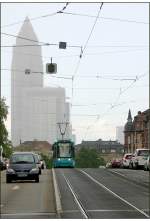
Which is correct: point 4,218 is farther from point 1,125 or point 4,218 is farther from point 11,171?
point 1,125

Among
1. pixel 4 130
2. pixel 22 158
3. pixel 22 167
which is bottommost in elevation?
pixel 22 167

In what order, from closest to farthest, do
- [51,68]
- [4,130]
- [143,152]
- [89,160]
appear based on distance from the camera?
[51,68] → [143,152] → [4,130] → [89,160]

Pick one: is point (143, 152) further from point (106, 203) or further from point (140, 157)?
point (106, 203)

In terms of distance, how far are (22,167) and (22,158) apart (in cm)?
56

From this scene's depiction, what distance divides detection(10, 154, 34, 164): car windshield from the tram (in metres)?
24.0

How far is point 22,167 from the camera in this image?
35656 mm

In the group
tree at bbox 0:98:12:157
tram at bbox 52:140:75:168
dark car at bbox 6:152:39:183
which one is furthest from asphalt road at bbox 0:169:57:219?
tree at bbox 0:98:12:157

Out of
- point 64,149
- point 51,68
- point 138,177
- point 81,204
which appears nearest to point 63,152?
point 64,149

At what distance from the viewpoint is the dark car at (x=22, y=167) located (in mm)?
35656

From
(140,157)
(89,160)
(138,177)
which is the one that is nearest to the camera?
(138,177)

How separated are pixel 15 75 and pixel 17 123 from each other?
1331 inches

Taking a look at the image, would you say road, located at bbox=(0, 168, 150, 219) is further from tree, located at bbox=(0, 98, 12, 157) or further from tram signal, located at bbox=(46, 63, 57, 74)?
tree, located at bbox=(0, 98, 12, 157)

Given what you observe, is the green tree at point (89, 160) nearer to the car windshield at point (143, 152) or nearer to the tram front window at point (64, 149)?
the tram front window at point (64, 149)

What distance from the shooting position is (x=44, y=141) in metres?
181
